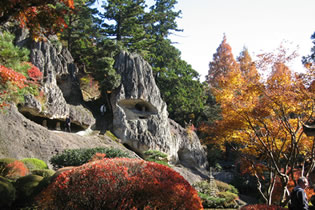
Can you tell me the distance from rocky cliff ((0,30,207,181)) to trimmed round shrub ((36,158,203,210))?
9.39m

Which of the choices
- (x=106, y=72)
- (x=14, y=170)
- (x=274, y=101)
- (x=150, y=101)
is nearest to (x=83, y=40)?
(x=106, y=72)

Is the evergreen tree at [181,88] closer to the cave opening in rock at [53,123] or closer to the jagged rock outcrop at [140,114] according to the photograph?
the jagged rock outcrop at [140,114]

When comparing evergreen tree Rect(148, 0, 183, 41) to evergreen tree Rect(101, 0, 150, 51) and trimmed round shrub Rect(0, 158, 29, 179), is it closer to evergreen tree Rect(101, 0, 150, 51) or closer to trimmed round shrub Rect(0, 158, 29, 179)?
evergreen tree Rect(101, 0, 150, 51)

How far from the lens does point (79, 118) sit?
64.4 ft

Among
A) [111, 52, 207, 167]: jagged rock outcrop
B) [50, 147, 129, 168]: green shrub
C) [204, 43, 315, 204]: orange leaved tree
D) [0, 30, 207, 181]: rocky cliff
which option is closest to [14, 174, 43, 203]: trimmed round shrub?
[50, 147, 129, 168]: green shrub

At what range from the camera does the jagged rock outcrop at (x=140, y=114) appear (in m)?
21.4

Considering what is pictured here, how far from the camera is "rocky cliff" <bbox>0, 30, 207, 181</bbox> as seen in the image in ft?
46.0

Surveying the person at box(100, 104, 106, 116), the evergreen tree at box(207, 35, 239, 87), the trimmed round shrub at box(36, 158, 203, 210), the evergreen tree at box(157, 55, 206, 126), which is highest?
the evergreen tree at box(207, 35, 239, 87)

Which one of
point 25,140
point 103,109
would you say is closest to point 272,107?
point 25,140

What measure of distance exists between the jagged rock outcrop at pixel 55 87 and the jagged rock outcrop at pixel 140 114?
9.57 ft

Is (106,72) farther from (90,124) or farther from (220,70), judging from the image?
(220,70)

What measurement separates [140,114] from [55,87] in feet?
26.6

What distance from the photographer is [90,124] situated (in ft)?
66.7

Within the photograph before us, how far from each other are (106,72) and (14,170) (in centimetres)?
1321
